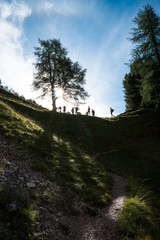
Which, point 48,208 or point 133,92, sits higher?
point 133,92

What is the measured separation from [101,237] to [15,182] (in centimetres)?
396

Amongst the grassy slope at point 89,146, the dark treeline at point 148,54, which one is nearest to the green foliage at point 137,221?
the grassy slope at point 89,146

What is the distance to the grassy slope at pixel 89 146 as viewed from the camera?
25.8 feet

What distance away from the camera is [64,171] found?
26.3 ft

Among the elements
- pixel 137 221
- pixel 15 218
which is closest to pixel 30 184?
pixel 15 218

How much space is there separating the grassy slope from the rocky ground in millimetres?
759

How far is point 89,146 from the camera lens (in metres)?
18.3

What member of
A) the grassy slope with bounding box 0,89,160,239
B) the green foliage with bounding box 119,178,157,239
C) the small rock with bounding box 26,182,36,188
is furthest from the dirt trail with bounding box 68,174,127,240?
the small rock with bounding box 26,182,36,188

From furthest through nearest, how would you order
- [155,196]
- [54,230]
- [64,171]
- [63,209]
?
[155,196] < [64,171] < [63,209] < [54,230]

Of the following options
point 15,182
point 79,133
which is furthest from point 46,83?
point 15,182

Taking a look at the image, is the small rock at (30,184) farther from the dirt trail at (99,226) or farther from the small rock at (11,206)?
the dirt trail at (99,226)

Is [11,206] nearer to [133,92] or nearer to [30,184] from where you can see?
[30,184]

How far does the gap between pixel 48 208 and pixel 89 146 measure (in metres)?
13.7

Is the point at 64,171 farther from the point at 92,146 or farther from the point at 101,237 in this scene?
the point at 92,146
